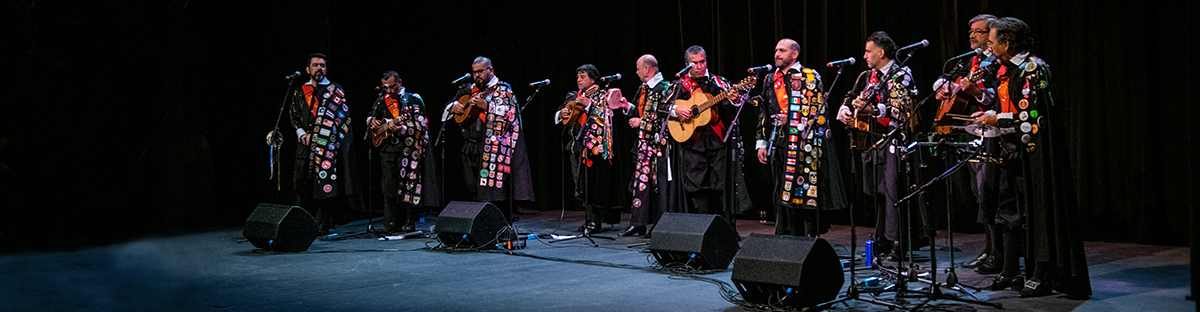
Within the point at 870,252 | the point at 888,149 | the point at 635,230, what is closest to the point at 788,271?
the point at 870,252

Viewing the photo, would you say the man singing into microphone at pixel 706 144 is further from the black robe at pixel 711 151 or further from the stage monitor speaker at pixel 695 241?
the stage monitor speaker at pixel 695 241

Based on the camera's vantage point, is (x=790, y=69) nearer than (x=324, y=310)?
No

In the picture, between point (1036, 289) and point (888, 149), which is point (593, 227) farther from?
point (1036, 289)

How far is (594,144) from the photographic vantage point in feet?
23.5

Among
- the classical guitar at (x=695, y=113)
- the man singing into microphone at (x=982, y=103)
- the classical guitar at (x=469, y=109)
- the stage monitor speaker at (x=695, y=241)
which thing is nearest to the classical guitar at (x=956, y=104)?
the man singing into microphone at (x=982, y=103)

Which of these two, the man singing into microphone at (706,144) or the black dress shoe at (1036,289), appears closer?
the black dress shoe at (1036,289)

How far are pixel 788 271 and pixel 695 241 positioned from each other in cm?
119

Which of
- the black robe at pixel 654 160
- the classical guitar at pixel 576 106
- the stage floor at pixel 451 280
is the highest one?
the classical guitar at pixel 576 106

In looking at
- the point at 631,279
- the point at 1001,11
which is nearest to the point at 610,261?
the point at 631,279

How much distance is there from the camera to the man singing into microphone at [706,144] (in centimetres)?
617

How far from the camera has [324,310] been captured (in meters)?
3.91

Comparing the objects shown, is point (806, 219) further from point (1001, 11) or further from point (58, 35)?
point (58, 35)

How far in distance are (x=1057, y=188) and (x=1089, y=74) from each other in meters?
2.64

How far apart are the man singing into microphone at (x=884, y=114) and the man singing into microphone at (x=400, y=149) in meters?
3.90
